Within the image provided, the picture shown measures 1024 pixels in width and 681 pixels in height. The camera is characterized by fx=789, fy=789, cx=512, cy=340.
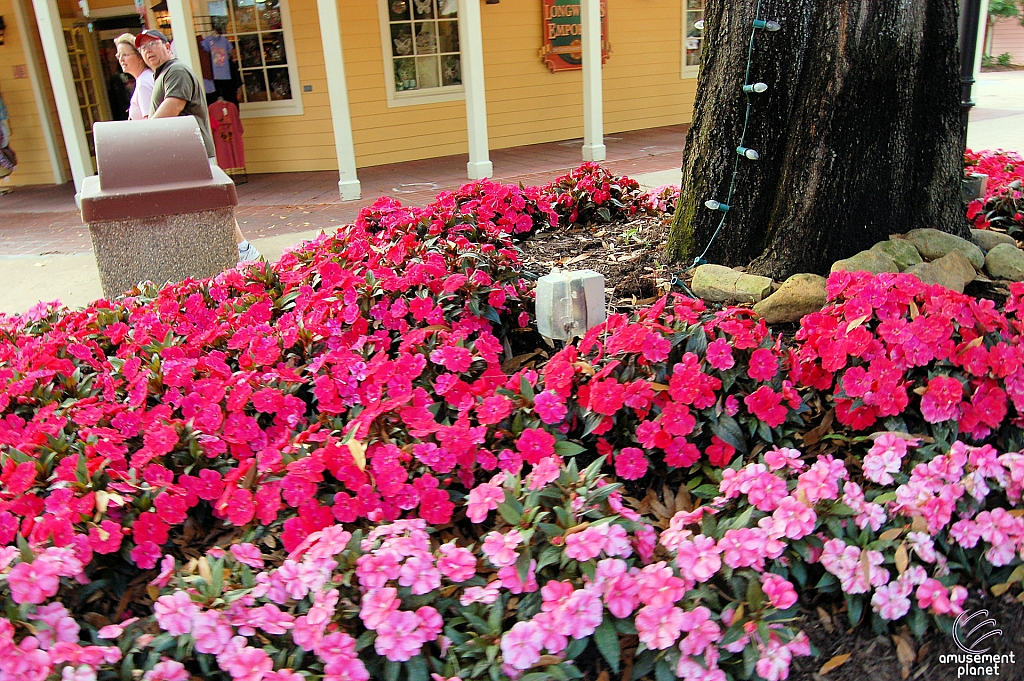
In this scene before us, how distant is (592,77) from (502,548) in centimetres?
872

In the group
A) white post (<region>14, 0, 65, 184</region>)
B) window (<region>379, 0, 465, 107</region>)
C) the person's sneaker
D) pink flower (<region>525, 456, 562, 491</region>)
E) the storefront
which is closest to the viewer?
pink flower (<region>525, 456, 562, 491</region>)

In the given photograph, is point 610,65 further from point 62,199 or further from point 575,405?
point 575,405

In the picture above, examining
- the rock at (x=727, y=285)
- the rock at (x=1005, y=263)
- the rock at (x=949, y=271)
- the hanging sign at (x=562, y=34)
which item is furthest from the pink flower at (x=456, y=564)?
the hanging sign at (x=562, y=34)

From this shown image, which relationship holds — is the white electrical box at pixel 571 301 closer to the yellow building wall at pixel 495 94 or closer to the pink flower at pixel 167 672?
the pink flower at pixel 167 672

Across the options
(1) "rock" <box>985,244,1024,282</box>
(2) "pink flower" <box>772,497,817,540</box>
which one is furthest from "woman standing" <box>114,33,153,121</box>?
(2) "pink flower" <box>772,497,817,540</box>

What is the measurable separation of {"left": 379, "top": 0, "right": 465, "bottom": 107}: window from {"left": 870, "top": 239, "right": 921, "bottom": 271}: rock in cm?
861

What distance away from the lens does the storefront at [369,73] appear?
31.1 feet

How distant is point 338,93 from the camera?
8227 mm

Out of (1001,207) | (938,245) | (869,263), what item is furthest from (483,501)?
(1001,207)

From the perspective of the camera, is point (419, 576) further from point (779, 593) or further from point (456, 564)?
point (779, 593)

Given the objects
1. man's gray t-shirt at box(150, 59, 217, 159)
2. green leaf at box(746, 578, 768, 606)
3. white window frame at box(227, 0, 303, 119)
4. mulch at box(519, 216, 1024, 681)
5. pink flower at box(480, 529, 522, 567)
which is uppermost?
man's gray t-shirt at box(150, 59, 217, 159)

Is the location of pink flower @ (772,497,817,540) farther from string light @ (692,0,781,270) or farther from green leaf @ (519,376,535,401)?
string light @ (692,0,781,270)

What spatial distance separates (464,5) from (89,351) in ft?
22.4

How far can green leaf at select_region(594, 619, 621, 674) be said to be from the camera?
1.49 meters
